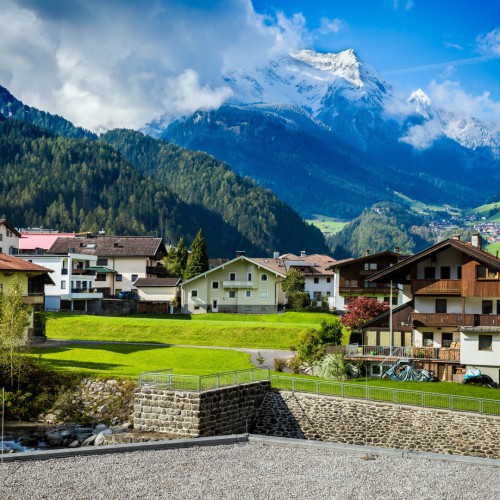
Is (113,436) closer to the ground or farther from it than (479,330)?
closer to the ground

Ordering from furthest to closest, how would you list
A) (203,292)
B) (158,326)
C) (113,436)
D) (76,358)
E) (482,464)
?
(203,292)
(158,326)
(76,358)
(113,436)
(482,464)

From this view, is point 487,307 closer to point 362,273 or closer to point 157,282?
point 362,273

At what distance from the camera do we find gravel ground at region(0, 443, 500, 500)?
24672 mm

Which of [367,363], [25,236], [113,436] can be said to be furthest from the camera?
[25,236]

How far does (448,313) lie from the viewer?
168ft

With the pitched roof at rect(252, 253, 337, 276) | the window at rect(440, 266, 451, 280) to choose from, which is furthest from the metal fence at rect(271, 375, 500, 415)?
the pitched roof at rect(252, 253, 337, 276)

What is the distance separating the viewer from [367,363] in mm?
49094

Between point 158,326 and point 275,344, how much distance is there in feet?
38.3

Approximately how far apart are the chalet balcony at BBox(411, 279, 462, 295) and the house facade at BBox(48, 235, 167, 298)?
6401 cm

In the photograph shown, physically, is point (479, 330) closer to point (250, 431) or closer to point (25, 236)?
point (250, 431)

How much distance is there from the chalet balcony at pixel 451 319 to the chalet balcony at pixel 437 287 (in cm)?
140

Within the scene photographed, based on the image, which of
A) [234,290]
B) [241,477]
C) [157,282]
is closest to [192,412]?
[241,477]

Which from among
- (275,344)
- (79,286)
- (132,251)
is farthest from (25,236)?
(275,344)

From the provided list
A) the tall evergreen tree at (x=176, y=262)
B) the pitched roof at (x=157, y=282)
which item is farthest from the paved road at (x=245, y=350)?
the tall evergreen tree at (x=176, y=262)
